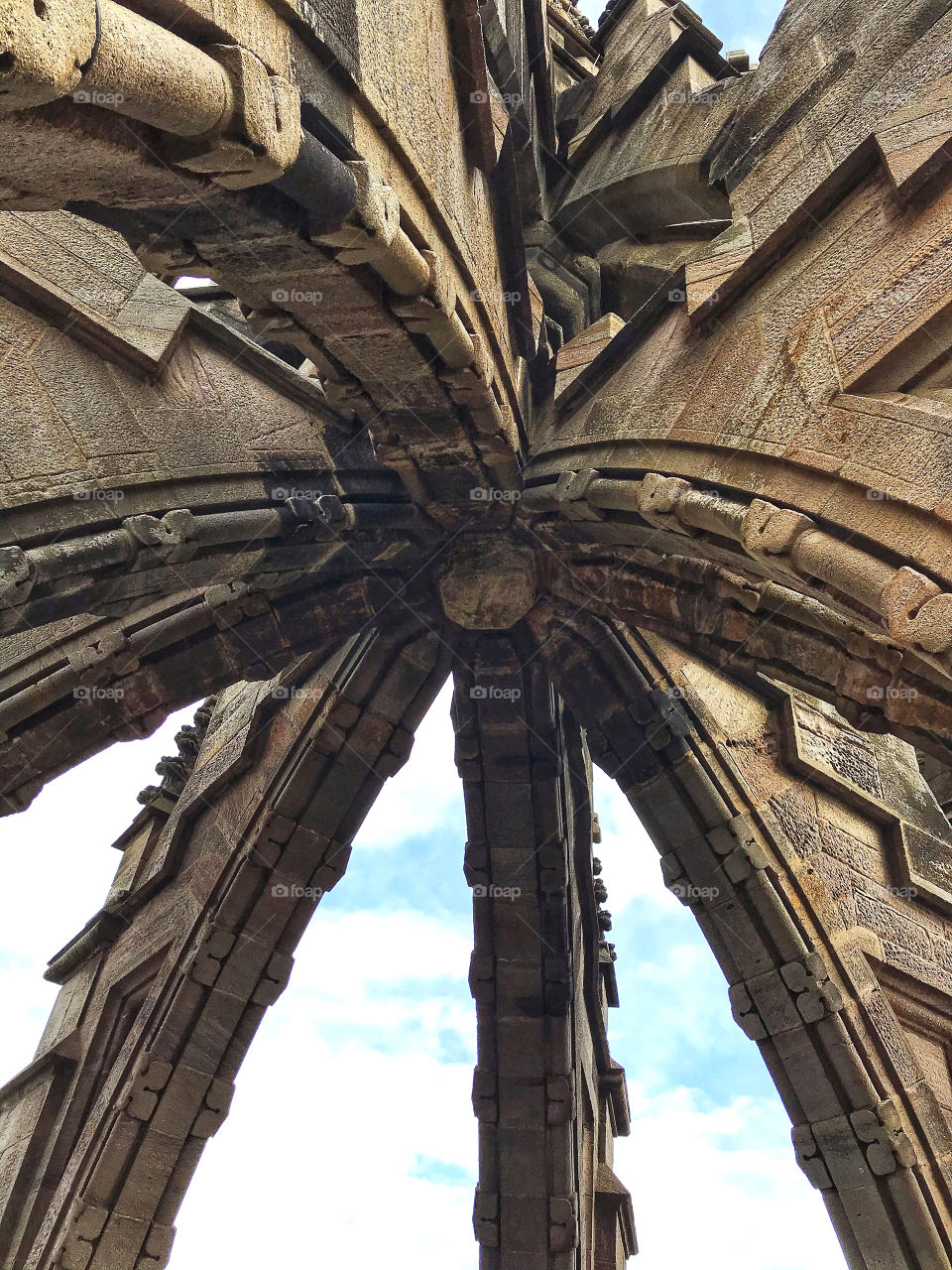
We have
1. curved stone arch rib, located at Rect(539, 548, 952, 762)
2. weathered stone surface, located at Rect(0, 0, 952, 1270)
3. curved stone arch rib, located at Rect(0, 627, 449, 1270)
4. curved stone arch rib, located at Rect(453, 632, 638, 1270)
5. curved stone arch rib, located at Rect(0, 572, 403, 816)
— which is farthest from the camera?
curved stone arch rib, located at Rect(453, 632, 638, 1270)

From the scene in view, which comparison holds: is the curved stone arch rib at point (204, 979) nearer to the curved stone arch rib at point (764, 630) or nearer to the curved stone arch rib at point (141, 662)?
the curved stone arch rib at point (141, 662)

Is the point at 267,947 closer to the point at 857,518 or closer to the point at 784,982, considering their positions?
the point at 784,982

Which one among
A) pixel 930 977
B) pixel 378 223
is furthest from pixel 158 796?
pixel 378 223

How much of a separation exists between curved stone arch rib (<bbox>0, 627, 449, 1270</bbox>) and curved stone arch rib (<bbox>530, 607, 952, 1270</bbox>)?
4.84 feet

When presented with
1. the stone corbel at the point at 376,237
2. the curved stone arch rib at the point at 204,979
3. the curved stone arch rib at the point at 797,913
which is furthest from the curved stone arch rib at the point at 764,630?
the curved stone arch rib at the point at 204,979

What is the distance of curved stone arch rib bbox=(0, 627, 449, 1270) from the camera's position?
870cm

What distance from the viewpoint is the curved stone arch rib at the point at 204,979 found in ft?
28.6

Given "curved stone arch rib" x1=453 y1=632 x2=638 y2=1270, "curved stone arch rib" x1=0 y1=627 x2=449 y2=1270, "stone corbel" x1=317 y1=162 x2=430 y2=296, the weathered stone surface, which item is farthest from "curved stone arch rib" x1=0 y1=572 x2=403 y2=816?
"stone corbel" x1=317 y1=162 x2=430 y2=296

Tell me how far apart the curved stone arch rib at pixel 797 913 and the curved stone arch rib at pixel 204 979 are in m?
1.48

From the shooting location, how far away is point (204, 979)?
8938 mm

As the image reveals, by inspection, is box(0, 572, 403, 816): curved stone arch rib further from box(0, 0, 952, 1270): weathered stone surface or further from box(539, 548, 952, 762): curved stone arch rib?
box(539, 548, 952, 762): curved stone arch rib

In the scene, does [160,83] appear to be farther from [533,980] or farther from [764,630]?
Answer: [533,980]

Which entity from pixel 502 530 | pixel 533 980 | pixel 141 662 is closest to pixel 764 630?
pixel 502 530

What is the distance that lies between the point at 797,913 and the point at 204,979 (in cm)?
410
